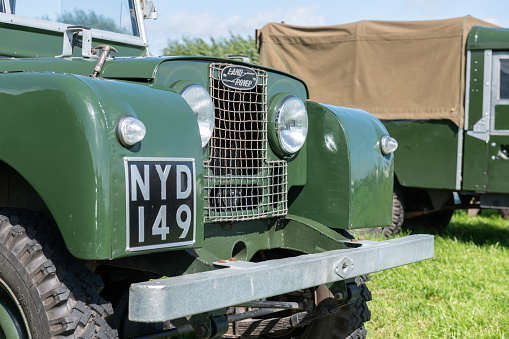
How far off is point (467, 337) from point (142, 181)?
2449 mm

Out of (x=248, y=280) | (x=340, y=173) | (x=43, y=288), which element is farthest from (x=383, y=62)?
(x=43, y=288)

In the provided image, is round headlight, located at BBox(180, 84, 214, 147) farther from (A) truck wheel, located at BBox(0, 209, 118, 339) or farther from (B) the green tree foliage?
(B) the green tree foliage

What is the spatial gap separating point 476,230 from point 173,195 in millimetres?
6661

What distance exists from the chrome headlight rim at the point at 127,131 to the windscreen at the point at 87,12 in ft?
5.19

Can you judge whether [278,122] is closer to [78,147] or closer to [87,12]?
[78,147]

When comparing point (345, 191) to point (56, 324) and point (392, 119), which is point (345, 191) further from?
point (392, 119)

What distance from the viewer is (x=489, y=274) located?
524 centimetres

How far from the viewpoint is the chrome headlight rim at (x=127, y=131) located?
6.15ft

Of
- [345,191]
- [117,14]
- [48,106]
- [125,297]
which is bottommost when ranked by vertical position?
[125,297]

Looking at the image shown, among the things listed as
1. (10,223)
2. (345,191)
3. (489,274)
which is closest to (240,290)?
(10,223)

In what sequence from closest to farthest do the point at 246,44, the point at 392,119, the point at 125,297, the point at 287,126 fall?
the point at 125,297 < the point at 287,126 < the point at 392,119 < the point at 246,44

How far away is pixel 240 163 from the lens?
8.50 ft

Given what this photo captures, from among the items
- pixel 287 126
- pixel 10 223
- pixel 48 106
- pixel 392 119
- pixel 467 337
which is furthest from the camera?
pixel 392 119

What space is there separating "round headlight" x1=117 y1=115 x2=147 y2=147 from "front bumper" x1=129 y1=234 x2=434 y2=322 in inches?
16.3
